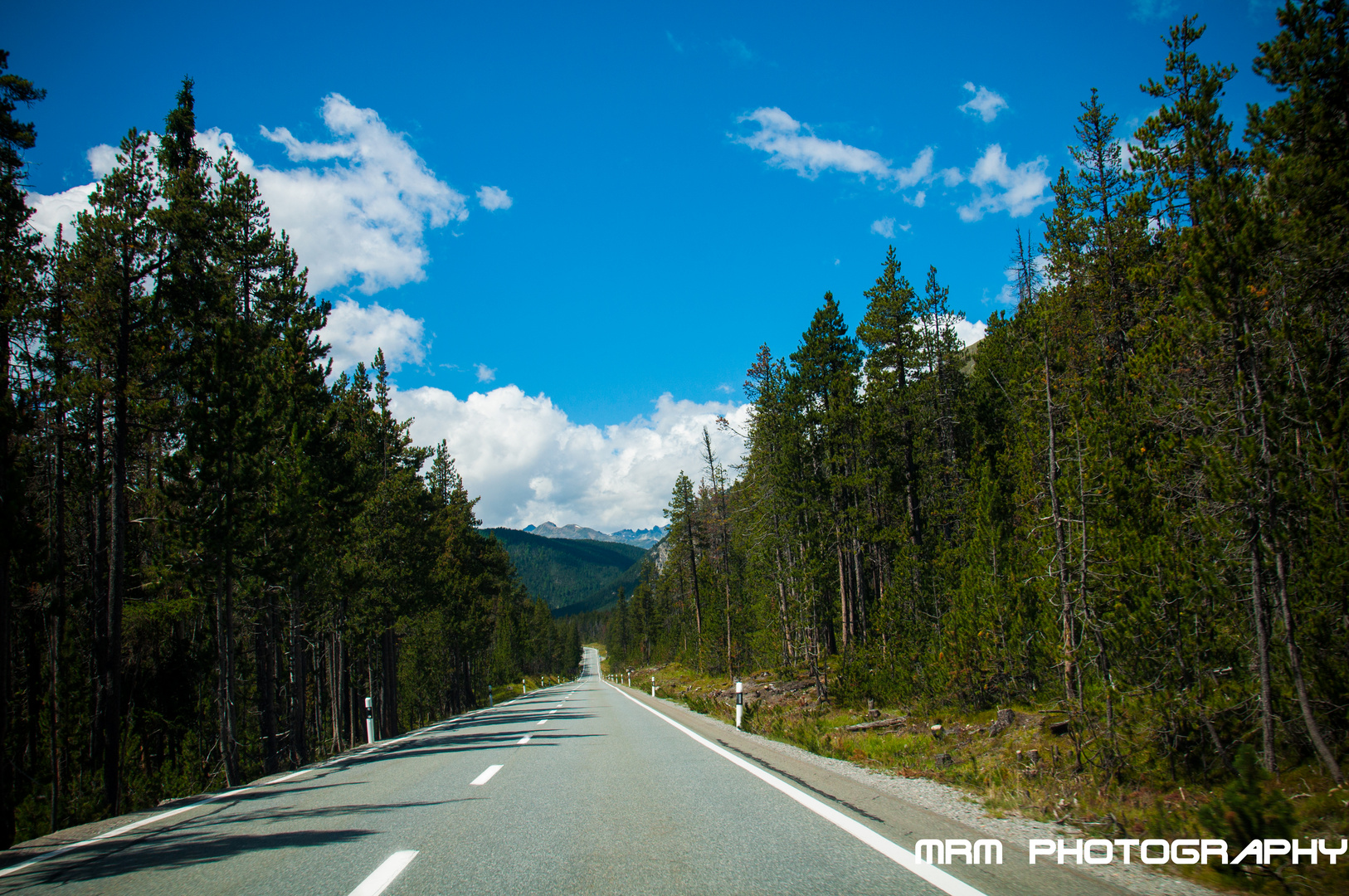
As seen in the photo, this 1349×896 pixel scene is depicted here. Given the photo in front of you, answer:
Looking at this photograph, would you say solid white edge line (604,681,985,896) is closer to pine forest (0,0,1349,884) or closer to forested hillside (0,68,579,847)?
pine forest (0,0,1349,884)

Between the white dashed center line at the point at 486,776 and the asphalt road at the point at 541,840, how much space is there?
7 cm

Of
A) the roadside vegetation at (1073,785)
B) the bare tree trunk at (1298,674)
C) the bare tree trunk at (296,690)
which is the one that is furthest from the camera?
the bare tree trunk at (296,690)

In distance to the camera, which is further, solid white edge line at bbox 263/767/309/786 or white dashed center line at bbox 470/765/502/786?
solid white edge line at bbox 263/767/309/786

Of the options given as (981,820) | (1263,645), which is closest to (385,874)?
(981,820)

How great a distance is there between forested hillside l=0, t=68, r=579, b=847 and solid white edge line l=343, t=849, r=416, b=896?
7.98 m

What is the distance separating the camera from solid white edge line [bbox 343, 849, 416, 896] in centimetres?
394

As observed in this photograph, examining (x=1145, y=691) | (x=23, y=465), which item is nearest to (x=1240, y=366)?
(x=1145, y=691)

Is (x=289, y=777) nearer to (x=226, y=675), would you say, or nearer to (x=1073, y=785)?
(x=226, y=675)

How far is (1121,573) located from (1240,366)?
3.05 meters

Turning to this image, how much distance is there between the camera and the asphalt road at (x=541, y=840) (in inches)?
159

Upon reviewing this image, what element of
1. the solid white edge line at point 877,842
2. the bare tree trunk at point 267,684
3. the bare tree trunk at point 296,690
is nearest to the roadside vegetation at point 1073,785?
the solid white edge line at point 877,842

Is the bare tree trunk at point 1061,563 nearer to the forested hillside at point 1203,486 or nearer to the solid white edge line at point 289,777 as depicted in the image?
the forested hillside at point 1203,486

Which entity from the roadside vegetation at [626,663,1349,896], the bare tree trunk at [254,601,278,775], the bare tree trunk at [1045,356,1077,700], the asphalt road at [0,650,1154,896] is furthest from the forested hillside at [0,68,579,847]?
the bare tree trunk at [1045,356,1077,700]

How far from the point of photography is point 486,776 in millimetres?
8922
